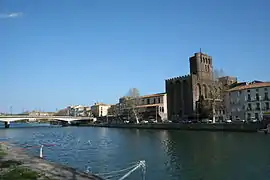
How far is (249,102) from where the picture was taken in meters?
90.1

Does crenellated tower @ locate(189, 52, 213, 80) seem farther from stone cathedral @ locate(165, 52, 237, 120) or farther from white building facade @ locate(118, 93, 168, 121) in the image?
white building facade @ locate(118, 93, 168, 121)

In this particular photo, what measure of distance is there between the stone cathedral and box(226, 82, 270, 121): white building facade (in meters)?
24.1

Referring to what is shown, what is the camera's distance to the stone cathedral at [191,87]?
127438mm

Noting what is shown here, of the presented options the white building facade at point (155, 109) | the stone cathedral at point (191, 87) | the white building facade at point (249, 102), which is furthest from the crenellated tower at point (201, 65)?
the white building facade at point (249, 102)

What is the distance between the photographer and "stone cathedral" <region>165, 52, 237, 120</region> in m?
127

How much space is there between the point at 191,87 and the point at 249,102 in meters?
39.8

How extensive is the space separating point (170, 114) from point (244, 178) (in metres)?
118

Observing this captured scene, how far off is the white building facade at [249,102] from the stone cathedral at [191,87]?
24082mm

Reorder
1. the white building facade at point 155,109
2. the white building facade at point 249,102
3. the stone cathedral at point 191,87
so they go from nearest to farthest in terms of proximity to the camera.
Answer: the white building facade at point 249,102
the stone cathedral at point 191,87
the white building facade at point 155,109

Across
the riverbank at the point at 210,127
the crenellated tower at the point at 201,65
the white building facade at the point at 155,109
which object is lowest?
the riverbank at the point at 210,127

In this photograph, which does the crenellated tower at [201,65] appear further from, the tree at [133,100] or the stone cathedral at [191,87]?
the tree at [133,100]

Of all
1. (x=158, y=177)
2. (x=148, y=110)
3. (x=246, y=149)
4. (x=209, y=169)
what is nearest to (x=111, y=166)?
(x=158, y=177)

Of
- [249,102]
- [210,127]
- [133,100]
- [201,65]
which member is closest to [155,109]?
[133,100]

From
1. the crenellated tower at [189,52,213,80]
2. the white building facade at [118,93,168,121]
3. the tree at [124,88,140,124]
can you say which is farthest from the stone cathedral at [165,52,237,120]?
the tree at [124,88,140,124]
